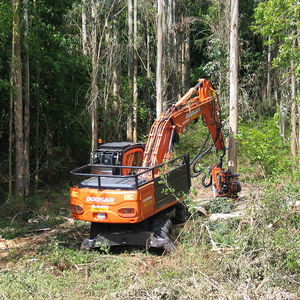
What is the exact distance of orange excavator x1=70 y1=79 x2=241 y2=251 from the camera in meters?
8.17

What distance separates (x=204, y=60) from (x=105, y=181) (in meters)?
23.9

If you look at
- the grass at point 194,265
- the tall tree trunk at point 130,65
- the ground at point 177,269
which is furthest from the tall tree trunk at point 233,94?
the tall tree trunk at point 130,65

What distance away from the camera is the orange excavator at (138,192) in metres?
8.17

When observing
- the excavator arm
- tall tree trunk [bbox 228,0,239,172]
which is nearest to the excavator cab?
the excavator arm

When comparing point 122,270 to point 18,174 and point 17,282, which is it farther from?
point 18,174

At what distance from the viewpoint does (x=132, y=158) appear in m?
10.6

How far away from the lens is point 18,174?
14141 millimetres

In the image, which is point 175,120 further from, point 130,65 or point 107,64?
point 130,65

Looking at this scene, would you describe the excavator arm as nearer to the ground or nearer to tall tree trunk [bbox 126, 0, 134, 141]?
the ground

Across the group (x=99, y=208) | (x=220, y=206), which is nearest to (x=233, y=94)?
(x=220, y=206)

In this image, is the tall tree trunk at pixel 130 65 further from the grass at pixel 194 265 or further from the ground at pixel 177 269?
the ground at pixel 177 269

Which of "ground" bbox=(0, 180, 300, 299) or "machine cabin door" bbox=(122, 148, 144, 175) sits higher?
"machine cabin door" bbox=(122, 148, 144, 175)

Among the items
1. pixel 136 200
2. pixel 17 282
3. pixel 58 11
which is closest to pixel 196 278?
pixel 136 200

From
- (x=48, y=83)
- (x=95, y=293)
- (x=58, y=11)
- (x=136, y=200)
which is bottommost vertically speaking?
(x=95, y=293)
